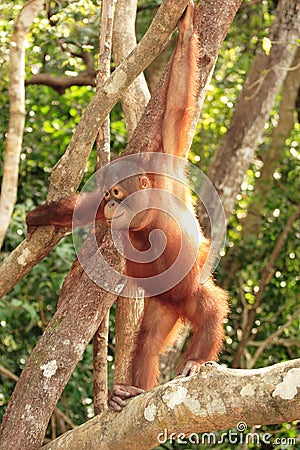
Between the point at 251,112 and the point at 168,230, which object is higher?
the point at 168,230

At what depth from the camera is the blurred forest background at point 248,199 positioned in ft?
19.2

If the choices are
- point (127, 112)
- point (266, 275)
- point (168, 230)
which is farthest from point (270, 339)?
point (168, 230)

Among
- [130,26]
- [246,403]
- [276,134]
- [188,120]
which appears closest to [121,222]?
[188,120]

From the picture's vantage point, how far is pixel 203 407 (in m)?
2.18

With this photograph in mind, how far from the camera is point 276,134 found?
6855 mm

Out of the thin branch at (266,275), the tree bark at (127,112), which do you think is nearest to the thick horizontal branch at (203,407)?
the tree bark at (127,112)

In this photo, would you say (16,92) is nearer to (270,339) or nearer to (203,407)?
(203,407)

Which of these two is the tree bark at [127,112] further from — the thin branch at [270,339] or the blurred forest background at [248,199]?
the thin branch at [270,339]

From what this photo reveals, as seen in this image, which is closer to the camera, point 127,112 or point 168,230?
point 168,230

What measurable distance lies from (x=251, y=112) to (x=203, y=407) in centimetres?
407

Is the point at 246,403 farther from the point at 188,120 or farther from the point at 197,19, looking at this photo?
the point at 197,19

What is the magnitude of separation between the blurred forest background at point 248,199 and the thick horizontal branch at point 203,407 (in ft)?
10.1

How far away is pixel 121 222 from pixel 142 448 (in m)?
1.05

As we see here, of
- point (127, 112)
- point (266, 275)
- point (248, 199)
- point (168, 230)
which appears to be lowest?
point (266, 275)
